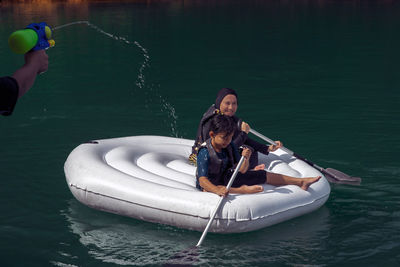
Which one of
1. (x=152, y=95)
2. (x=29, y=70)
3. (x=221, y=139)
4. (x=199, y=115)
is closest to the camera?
(x=29, y=70)

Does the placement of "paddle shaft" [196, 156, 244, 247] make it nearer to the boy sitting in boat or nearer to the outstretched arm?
the boy sitting in boat

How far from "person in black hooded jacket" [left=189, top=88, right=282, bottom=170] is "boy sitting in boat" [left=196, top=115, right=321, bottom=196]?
13.3 inches

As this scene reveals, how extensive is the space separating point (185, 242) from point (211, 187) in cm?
51

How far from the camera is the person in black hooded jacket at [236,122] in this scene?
6082 millimetres

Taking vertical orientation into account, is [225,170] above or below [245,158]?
below

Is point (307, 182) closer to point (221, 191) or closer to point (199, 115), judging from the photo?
point (221, 191)

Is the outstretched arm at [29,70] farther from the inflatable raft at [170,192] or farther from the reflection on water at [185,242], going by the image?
→ the inflatable raft at [170,192]

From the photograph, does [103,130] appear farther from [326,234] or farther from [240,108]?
[326,234]

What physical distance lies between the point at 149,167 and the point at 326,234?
1893 mm

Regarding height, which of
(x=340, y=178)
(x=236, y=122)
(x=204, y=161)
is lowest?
(x=340, y=178)

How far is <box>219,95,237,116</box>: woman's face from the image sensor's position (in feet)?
19.9

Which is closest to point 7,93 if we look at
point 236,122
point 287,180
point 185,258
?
point 185,258

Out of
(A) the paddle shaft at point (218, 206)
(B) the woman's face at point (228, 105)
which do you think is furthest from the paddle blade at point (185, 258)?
(B) the woman's face at point (228, 105)

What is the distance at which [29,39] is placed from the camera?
2904mm
